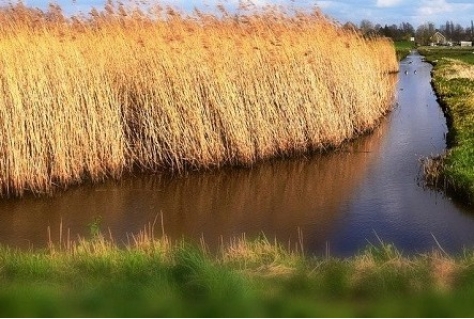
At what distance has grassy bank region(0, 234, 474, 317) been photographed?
374 cm

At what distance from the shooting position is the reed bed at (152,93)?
8969 millimetres

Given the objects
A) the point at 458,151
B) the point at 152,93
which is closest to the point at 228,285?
the point at 152,93

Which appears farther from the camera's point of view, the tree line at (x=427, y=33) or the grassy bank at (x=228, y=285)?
the tree line at (x=427, y=33)

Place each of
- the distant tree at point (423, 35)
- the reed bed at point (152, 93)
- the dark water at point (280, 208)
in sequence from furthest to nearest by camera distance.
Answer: the distant tree at point (423, 35) → the reed bed at point (152, 93) → the dark water at point (280, 208)

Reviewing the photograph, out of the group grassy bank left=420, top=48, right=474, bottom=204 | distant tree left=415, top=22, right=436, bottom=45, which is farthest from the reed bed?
distant tree left=415, top=22, right=436, bottom=45

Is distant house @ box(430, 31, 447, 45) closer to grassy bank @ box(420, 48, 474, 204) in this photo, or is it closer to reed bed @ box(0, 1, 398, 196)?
grassy bank @ box(420, 48, 474, 204)

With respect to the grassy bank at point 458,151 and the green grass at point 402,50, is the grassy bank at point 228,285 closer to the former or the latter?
the grassy bank at point 458,151

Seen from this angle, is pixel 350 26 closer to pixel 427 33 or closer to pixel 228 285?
pixel 228 285

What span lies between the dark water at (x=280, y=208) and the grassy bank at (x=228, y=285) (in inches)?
74.2

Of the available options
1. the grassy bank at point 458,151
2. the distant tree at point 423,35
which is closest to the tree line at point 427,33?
the distant tree at point 423,35

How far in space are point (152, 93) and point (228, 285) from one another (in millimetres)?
6438

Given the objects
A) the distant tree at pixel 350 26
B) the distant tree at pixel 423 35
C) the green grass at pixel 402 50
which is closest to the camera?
the distant tree at pixel 350 26

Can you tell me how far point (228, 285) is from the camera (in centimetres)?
406

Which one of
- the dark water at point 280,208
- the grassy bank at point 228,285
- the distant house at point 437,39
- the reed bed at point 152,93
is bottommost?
the dark water at point 280,208
